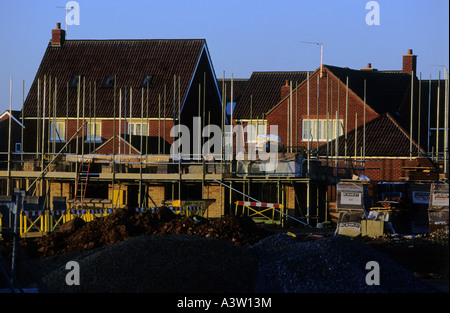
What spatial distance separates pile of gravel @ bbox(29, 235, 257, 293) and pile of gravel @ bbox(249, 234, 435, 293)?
42 cm

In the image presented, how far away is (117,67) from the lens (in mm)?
52156

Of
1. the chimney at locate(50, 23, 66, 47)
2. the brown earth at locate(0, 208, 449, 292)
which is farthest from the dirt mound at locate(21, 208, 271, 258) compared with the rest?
the chimney at locate(50, 23, 66, 47)

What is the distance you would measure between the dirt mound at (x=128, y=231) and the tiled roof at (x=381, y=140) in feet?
64.8

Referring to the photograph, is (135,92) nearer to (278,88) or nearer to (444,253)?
(278,88)

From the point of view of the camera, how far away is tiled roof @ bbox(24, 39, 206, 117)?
49.8 meters

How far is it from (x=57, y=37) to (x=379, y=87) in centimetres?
2070

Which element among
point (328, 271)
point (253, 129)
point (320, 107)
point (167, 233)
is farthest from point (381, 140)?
point (328, 271)

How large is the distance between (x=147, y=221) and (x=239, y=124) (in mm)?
29156

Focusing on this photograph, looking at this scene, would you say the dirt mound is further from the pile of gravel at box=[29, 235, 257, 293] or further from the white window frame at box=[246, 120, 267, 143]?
the white window frame at box=[246, 120, 267, 143]

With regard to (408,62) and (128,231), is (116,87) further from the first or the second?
(128,231)

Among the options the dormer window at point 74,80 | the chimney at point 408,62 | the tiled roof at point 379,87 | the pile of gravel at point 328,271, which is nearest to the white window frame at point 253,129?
the tiled roof at point 379,87

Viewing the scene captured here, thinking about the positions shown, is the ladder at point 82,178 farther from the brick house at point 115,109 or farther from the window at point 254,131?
the window at point 254,131
